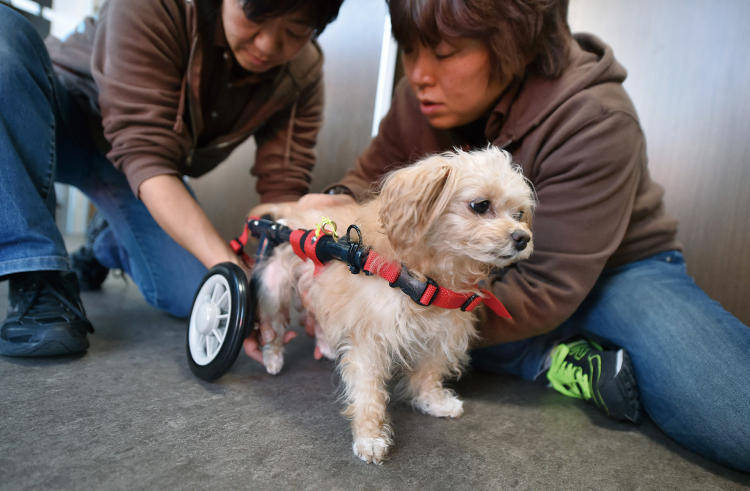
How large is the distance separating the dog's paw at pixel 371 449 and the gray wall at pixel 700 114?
176cm

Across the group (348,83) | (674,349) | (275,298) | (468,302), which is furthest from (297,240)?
(348,83)

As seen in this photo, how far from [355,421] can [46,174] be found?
1.29 meters

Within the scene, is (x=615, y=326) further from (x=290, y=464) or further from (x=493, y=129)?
(x=290, y=464)

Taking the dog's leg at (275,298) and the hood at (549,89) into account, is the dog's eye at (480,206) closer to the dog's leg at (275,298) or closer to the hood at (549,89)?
the hood at (549,89)

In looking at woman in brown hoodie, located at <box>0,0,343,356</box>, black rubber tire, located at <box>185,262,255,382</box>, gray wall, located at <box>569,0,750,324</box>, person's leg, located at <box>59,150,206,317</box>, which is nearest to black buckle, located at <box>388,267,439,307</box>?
black rubber tire, located at <box>185,262,255,382</box>

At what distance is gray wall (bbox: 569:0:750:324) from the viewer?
1.80 meters

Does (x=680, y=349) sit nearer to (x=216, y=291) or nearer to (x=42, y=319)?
(x=216, y=291)

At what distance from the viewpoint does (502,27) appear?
1233 millimetres

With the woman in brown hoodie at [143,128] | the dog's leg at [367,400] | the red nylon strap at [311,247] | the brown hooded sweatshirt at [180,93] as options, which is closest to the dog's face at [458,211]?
the red nylon strap at [311,247]

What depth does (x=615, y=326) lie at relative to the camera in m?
1.42

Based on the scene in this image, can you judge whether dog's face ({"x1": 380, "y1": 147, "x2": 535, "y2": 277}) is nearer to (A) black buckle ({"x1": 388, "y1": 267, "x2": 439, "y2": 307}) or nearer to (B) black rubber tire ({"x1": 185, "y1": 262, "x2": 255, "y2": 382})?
(A) black buckle ({"x1": 388, "y1": 267, "x2": 439, "y2": 307})

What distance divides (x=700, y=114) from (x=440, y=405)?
1751mm

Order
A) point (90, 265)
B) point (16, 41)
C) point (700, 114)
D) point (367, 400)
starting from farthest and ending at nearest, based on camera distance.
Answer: point (90, 265) < point (700, 114) < point (16, 41) < point (367, 400)

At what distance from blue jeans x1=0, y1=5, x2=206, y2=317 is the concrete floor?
37cm
